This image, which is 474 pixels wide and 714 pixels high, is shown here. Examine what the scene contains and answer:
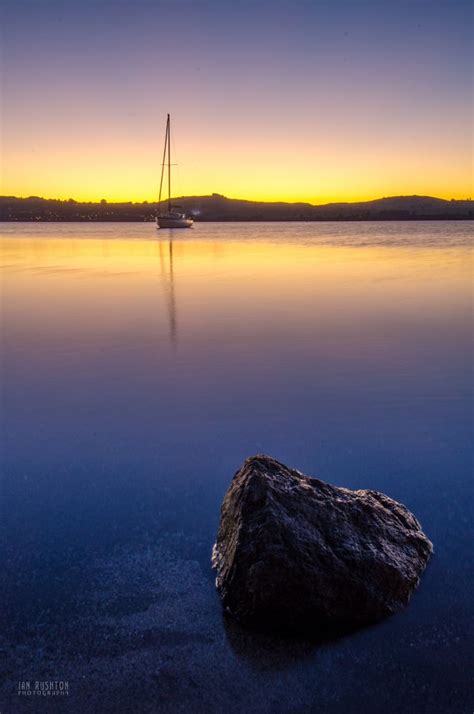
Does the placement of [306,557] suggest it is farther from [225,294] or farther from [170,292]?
[170,292]

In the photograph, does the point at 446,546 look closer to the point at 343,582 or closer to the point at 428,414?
the point at 343,582

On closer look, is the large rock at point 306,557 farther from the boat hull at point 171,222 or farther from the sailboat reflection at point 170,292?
the boat hull at point 171,222

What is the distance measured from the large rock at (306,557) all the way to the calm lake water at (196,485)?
11 cm

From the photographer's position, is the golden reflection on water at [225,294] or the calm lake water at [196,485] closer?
the calm lake water at [196,485]

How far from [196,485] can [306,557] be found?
63.5 inches

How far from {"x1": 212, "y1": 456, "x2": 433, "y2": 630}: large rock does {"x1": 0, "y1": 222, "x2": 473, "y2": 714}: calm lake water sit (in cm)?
11

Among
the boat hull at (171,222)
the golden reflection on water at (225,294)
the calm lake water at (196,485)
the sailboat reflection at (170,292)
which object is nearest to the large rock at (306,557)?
the calm lake water at (196,485)

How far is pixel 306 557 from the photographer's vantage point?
2.78 metres

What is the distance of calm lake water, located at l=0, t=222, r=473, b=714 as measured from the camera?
2525 mm

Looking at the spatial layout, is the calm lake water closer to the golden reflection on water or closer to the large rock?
the large rock

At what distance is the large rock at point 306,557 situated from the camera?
274 cm

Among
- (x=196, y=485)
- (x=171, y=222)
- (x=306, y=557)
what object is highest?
(x=171, y=222)

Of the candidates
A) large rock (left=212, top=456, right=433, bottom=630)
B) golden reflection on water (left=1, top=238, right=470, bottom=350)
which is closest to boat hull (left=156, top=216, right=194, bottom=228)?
golden reflection on water (left=1, top=238, right=470, bottom=350)

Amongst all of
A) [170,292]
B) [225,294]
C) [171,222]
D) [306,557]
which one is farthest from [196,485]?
[171,222]
